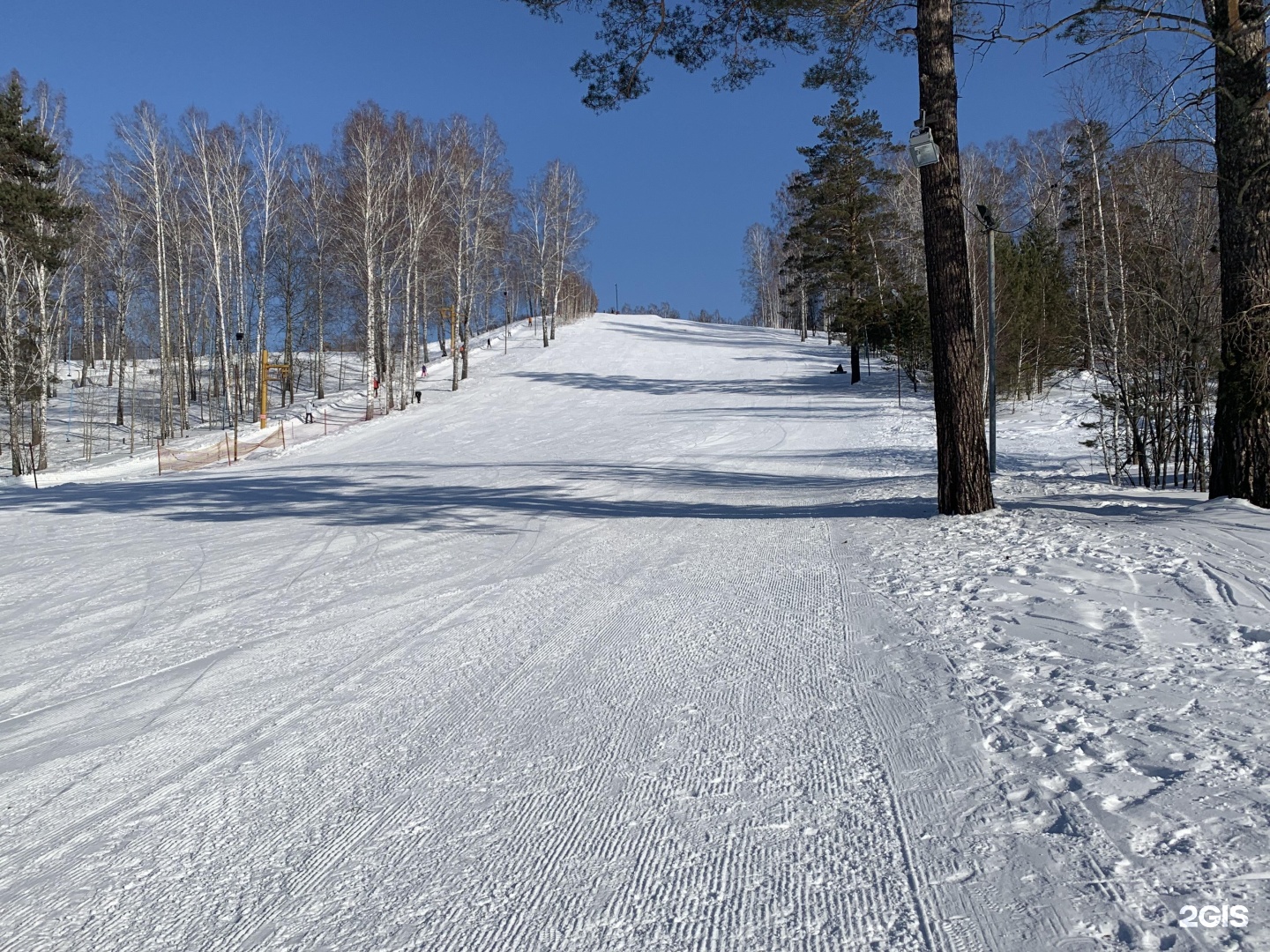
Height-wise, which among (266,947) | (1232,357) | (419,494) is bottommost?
(266,947)

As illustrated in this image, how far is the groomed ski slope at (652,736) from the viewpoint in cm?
218

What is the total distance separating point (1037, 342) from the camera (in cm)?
2462

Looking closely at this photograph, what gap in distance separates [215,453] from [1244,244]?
23.5m

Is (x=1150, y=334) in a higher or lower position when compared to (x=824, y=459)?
higher

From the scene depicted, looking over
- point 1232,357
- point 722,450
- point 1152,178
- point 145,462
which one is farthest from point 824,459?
point 145,462

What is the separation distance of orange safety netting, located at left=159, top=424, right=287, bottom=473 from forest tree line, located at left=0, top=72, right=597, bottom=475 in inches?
104

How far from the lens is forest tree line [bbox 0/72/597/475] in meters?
23.1

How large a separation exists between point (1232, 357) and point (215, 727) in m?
8.72

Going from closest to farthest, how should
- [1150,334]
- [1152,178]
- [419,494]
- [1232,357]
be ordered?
[1232,357], [1150,334], [419,494], [1152,178]

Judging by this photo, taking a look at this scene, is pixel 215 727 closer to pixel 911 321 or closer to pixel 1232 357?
pixel 1232 357

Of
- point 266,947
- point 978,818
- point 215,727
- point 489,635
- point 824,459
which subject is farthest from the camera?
point 824,459

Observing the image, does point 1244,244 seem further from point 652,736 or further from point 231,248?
point 231,248

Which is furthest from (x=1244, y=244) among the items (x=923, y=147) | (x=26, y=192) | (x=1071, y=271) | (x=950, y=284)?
(x=26, y=192)

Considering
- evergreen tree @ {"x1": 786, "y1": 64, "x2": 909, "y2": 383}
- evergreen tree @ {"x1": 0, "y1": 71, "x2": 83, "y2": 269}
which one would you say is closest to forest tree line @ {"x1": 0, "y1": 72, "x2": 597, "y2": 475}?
evergreen tree @ {"x1": 0, "y1": 71, "x2": 83, "y2": 269}
